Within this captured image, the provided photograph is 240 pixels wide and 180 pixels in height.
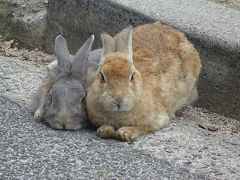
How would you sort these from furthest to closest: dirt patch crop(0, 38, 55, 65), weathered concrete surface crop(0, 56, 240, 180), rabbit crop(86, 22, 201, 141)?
dirt patch crop(0, 38, 55, 65), rabbit crop(86, 22, 201, 141), weathered concrete surface crop(0, 56, 240, 180)

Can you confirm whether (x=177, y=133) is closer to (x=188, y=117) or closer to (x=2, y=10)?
(x=188, y=117)

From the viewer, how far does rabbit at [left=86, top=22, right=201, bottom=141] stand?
4.92m

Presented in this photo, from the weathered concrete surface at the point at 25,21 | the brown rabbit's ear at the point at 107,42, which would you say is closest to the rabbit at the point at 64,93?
the brown rabbit's ear at the point at 107,42

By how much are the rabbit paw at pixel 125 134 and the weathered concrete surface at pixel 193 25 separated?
132 cm

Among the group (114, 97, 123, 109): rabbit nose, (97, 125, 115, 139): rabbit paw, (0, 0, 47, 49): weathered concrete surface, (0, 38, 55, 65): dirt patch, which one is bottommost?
(0, 38, 55, 65): dirt patch

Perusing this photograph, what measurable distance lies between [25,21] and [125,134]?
2901 mm

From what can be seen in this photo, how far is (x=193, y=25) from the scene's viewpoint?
20.9 ft

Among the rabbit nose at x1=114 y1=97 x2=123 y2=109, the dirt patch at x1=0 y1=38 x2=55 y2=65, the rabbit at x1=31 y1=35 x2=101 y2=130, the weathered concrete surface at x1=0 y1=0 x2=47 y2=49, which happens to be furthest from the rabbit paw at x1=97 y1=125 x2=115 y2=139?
the weathered concrete surface at x1=0 y1=0 x2=47 y2=49

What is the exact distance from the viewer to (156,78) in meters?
5.55

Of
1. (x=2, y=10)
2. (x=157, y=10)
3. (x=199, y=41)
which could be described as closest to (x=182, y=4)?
(x=157, y=10)

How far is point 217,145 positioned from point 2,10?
3462 mm

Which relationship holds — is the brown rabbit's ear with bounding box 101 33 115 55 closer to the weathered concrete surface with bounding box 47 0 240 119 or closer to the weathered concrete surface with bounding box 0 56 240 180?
the weathered concrete surface with bounding box 0 56 240 180

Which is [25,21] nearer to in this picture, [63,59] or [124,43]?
[63,59]

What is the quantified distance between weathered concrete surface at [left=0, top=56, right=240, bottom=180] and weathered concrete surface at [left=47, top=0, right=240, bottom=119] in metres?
0.51
